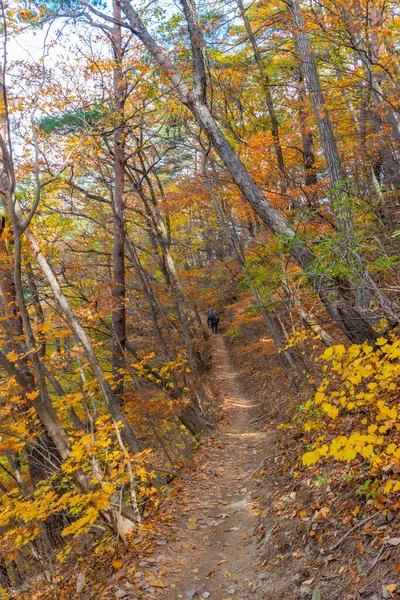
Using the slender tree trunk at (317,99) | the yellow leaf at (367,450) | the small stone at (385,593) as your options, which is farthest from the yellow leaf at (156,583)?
the slender tree trunk at (317,99)

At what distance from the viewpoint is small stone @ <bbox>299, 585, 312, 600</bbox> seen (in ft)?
10.9

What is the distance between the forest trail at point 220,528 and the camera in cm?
449

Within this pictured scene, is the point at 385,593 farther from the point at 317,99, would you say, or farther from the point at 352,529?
the point at 317,99

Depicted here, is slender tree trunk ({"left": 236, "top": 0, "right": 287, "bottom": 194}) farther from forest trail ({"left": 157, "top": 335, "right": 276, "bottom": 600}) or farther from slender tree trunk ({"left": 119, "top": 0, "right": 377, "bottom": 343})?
forest trail ({"left": 157, "top": 335, "right": 276, "bottom": 600})

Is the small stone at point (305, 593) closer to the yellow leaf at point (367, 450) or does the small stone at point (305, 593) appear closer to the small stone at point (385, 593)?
the small stone at point (385, 593)

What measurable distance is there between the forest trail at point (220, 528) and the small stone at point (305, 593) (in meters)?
0.65

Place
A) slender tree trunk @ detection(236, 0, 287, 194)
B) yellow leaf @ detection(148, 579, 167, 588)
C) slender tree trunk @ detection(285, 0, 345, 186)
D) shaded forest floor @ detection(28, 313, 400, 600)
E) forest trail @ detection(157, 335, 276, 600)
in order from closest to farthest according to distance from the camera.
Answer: shaded forest floor @ detection(28, 313, 400, 600) → forest trail @ detection(157, 335, 276, 600) → yellow leaf @ detection(148, 579, 167, 588) → slender tree trunk @ detection(285, 0, 345, 186) → slender tree trunk @ detection(236, 0, 287, 194)

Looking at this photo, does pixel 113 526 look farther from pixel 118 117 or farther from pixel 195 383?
pixel 118 117

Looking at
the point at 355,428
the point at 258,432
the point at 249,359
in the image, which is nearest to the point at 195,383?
the point at 258,432

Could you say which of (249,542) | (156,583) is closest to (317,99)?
(249,542)

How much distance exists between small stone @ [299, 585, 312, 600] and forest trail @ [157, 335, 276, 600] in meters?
Answer: 0.65

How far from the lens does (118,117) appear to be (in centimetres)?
885

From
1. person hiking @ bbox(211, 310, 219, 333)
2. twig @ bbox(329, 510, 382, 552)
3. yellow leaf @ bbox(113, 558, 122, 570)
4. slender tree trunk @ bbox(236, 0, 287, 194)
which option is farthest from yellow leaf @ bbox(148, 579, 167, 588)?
person hiking @ bbox(211, 310, 219, 333)

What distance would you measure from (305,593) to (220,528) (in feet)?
8.87
